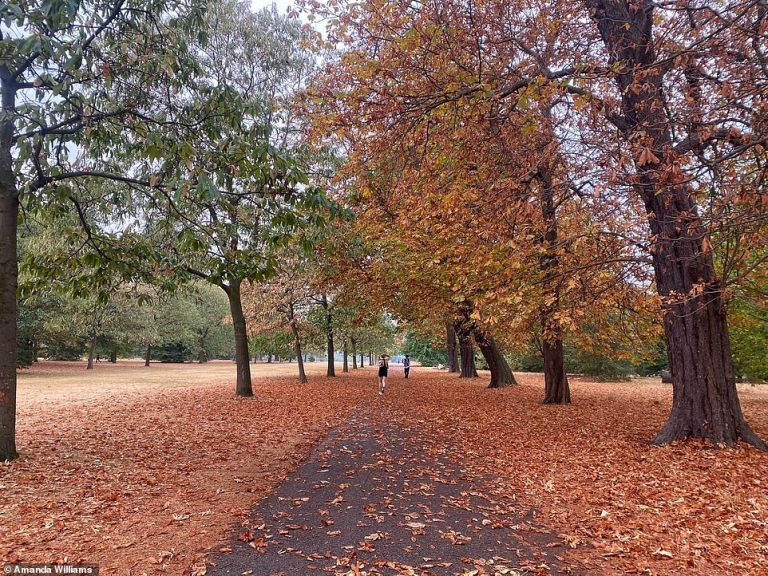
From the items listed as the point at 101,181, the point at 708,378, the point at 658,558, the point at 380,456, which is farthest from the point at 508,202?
the point at 101,181

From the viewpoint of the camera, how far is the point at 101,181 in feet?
26.5

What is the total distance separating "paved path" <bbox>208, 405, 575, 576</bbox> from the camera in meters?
3.61

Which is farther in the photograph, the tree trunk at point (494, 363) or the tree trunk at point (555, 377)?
the tree trunk at point (494, 363)

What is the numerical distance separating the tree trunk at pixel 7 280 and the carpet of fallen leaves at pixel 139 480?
568 millimetres

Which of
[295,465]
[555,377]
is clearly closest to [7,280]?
[295,465]

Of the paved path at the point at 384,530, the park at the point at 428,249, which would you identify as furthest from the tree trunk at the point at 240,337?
the paved path at the point at 384,530

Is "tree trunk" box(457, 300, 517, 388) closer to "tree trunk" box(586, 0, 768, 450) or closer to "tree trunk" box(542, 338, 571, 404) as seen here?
"tree trunk" box(542, 338, 571, 404)

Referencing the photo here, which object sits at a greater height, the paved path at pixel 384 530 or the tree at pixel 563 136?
the tree at pixel 563 136

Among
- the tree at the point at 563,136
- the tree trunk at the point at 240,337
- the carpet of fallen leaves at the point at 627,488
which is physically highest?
the tree at the point at 563,136

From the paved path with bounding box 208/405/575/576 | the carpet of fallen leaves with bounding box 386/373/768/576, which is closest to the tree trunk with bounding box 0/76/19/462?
the paved path with bounding box 208/405/575/576

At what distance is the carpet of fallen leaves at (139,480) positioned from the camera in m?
3.84

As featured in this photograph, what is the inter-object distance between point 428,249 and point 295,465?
6.80 meters

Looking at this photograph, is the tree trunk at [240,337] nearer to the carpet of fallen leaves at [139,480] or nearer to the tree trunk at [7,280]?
the carpet of fallen leaves at [139,480]

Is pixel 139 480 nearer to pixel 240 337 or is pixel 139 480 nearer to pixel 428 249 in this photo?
pixel 428 249
